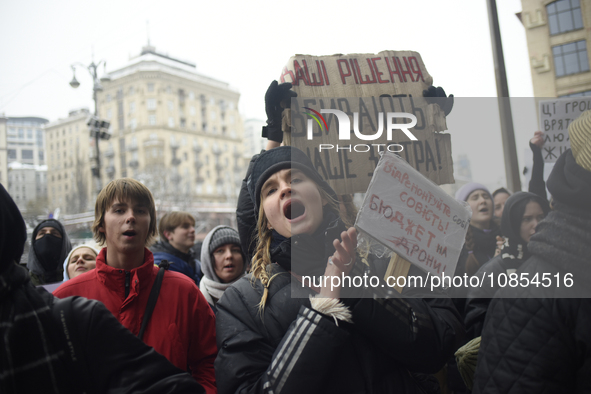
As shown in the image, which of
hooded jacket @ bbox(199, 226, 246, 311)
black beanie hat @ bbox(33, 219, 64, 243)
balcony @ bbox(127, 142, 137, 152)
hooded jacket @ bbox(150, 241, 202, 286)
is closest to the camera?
hooded jacket @ bbox(199, 226, 246, 311)

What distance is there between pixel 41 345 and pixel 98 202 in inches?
52.4

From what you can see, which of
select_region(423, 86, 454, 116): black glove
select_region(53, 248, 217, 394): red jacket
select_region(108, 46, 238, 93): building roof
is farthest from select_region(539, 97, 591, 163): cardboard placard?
select_region(108, 46, 238, 93): building roof

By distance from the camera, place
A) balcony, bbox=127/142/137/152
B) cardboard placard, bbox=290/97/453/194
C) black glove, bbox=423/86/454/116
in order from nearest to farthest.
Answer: cardboard placard, bbox=290/97/453/194 < black glove, bbox=423/86/454/116 < balcony, bbox=127/142/137/152

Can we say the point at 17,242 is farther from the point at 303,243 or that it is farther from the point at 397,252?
the point at 397,252

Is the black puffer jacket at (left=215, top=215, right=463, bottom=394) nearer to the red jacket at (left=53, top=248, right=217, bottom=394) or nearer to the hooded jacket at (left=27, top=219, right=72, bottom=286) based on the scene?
the red jacket at (left=53, top=248, right=217, bottom=394)

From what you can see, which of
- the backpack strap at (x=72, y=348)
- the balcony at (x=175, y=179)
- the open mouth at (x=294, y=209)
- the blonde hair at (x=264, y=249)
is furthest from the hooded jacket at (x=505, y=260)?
the balcony at (x=175, y=179)

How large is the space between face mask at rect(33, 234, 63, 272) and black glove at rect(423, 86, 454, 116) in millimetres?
3491

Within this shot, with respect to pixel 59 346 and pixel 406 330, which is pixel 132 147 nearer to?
pixel 59 346

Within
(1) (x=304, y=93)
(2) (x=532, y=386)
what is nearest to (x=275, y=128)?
(1) (x=304, y=93)

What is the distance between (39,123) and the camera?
6000 cm

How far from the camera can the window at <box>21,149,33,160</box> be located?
129ft

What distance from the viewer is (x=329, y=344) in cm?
149

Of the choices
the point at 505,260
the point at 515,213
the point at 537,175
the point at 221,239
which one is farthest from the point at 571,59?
the point at 221,239

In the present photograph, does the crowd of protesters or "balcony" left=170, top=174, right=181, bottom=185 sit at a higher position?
"balcony" left=170, top=174, right=181, bottom=185
